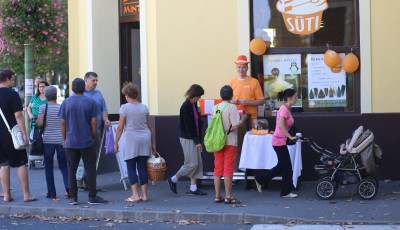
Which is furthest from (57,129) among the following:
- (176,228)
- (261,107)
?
(261,107)

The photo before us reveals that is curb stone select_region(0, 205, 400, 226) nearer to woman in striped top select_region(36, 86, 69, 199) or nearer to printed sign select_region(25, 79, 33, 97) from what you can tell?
woman in striped top select_region(36, 86, 69, 199)

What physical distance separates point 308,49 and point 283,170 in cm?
272

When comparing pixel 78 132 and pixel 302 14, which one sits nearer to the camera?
pixel 78 132

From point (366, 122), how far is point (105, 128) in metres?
4.44

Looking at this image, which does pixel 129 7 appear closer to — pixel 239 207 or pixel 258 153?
pixel 258 153

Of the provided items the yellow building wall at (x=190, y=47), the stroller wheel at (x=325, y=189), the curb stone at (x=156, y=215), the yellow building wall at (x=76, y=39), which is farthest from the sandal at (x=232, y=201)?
the yellow building wall at (x=76, y=39)

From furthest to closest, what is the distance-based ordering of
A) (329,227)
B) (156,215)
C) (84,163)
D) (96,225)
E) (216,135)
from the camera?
(84,163) → (216,135) → (156,215) → (96,225) → (329,227)

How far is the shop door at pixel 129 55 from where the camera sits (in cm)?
1443

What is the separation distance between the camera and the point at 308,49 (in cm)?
1169

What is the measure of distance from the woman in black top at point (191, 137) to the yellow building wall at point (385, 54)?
322cm

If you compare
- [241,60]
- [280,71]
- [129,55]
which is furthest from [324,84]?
[129,55]

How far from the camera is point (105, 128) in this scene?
10.9 meters

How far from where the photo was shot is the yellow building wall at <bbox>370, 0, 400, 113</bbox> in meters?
11.3

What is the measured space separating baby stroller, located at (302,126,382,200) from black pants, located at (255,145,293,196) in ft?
1.52
